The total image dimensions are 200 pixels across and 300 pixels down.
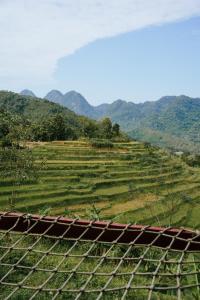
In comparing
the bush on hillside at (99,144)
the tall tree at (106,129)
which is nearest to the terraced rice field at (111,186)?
the bush on hillside at (99,144)

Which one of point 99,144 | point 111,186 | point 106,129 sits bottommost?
point 111,186

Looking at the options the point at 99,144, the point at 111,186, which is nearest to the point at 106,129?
the point at 99,144

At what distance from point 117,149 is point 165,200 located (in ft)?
48.6

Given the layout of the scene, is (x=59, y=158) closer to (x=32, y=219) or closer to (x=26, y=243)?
(x=26, y=243)

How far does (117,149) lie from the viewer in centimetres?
5197

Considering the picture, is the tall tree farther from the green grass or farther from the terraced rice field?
the terraced rice field

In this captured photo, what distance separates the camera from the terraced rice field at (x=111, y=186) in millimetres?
32112

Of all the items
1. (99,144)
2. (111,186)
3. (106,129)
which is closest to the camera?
(111,186)

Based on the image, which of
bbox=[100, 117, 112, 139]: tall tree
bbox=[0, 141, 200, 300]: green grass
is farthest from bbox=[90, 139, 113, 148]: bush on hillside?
bbox=[100, 117, 112, 139]: tall tree

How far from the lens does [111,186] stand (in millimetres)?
39375

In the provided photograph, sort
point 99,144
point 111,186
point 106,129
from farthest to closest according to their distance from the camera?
point 106,129 < point 99,144 < point 111,186

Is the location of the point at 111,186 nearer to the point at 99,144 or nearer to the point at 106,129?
the point at 99,144

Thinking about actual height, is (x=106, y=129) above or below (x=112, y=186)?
above

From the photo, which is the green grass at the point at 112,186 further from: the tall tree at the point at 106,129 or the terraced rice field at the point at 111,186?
the tall tree at the point at 106,129
